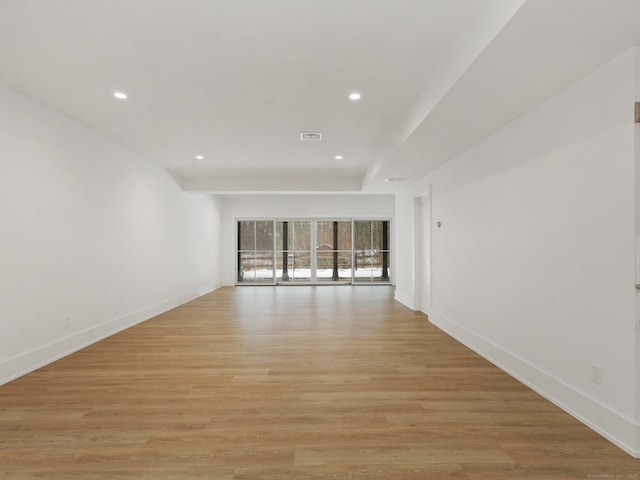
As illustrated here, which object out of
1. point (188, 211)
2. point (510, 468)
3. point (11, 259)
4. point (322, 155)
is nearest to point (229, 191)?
point (188, 211)

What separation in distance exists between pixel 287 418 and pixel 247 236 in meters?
8.27

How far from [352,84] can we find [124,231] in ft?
12.9

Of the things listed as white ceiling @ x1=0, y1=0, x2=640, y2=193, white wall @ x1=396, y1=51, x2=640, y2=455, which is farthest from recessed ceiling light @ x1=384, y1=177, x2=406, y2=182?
white wall @ x1=396, y1=51, x2=640, y2=455

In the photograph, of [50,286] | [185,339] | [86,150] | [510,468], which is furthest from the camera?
[185,339]

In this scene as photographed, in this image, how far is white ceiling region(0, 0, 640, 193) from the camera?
206cm

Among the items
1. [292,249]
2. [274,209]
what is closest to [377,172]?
[274,209]

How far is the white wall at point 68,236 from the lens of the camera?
3.25 metres

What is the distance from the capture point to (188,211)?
775cm

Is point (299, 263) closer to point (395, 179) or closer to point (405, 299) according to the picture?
point (405, 299)

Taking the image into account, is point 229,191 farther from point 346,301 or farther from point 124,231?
point 346,301

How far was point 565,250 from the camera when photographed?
2639mm

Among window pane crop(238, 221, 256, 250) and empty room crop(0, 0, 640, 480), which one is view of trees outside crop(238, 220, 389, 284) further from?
empty room crop(0, 0, 640, 480)

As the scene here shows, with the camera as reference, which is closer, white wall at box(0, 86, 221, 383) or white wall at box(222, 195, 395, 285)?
white wall at box(0, 86, 221, 383)

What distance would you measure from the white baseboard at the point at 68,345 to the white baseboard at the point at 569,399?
459 cm
